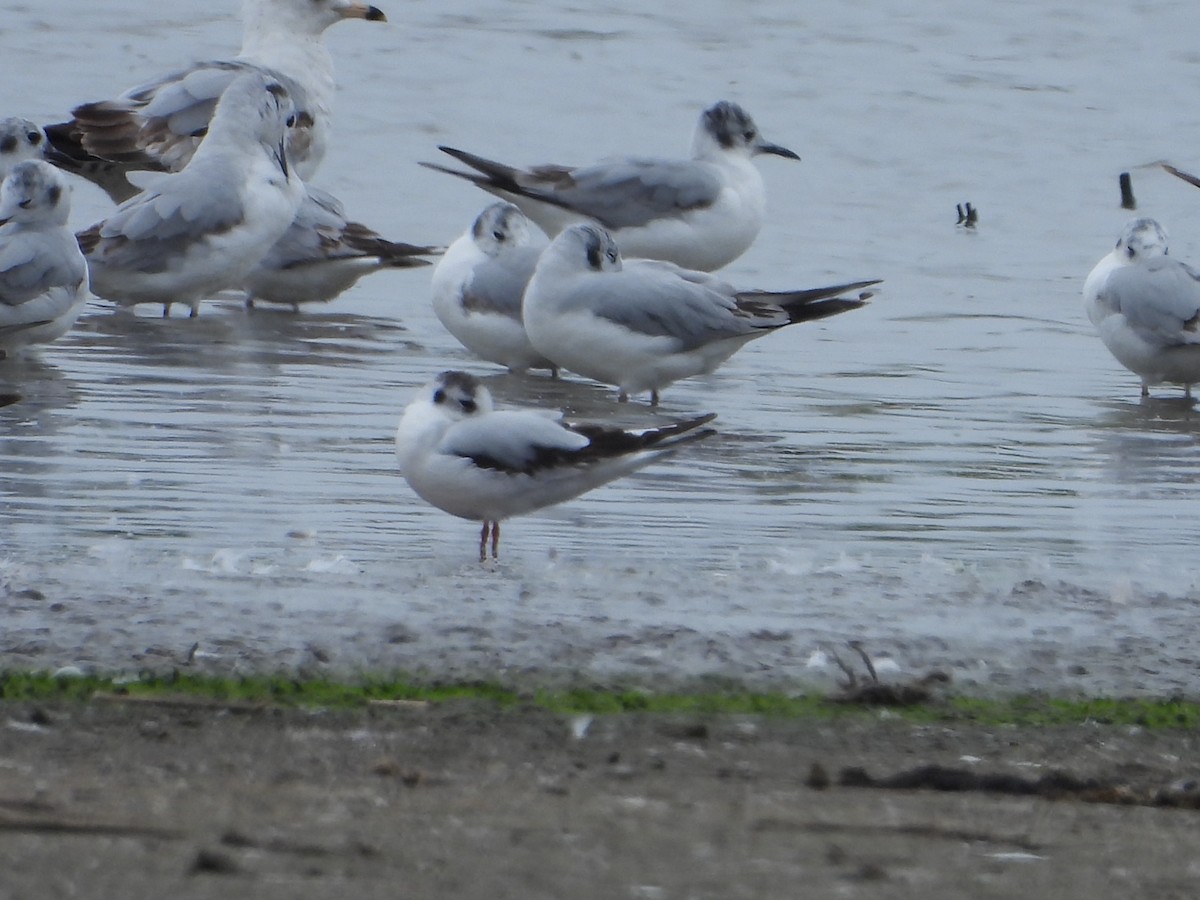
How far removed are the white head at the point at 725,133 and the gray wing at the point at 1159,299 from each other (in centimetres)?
233

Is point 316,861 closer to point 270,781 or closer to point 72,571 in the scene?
point 270,781

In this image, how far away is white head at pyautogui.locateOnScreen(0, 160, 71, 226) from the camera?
9289 millimetres

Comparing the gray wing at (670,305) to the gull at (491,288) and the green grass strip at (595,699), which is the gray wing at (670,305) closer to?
the gull at (491,288)

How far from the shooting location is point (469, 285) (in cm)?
942

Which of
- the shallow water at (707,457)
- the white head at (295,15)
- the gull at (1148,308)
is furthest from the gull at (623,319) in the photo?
the white head at (295,15)

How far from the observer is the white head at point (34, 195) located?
9.29m

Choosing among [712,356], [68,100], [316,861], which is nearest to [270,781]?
[316,861]

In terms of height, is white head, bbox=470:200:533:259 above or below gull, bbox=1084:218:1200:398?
above

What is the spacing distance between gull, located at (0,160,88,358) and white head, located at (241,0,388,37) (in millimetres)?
4238

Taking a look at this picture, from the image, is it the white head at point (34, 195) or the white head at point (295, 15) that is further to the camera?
the white head at point (295, 15)

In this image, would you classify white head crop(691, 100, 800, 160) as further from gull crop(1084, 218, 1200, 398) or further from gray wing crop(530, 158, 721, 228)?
gull crop(1084, 218, 1200, 398)

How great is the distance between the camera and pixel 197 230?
1018cm

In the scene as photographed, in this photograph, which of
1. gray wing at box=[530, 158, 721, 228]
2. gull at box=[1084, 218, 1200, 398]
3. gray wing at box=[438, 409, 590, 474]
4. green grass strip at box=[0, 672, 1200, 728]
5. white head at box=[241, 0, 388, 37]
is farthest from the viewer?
white head at box=[241, 0, 388, 37]

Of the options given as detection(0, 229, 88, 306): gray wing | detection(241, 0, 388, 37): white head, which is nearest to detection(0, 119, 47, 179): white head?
detection(0, 229, 88, 306): gray wing
